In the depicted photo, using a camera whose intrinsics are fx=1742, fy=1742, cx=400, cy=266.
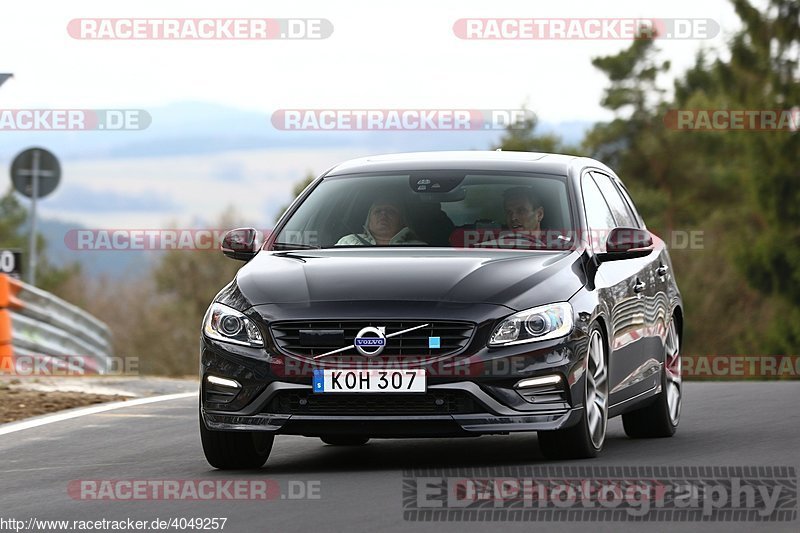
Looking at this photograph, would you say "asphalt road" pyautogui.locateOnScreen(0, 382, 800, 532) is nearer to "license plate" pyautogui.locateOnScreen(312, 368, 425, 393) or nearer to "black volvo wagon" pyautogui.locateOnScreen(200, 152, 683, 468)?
"black volvo wagon" pyautogui.locateOnScreen(200, 152, 683, 468)

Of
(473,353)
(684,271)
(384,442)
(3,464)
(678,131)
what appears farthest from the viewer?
(678,131)

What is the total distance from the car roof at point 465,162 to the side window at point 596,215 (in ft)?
0.53

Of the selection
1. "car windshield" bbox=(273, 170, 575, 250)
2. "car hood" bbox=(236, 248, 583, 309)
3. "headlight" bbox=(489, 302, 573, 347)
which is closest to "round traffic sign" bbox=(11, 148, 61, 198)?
"car windshield" bbox=(273, 170, 575, 250)

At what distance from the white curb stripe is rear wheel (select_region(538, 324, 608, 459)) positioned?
470 cm

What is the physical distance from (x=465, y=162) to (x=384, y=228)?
2.68ft

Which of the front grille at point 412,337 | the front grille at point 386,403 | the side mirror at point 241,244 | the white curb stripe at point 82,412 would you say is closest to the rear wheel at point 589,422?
the front grille at point 386,403

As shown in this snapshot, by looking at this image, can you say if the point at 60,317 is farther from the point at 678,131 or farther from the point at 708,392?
the point at 678,131

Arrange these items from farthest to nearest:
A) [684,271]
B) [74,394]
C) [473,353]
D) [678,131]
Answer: [678,131]
[684,271]
[74,394]
[473,353]

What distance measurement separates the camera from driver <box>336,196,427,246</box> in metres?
10.4

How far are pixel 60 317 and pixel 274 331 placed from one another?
1376cm

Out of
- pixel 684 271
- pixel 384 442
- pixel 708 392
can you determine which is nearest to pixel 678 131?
pixel 684 271

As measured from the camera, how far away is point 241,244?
10508 mm

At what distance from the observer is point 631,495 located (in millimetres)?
8242

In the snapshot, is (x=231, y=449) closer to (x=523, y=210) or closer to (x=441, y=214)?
(x=441, y=214)
